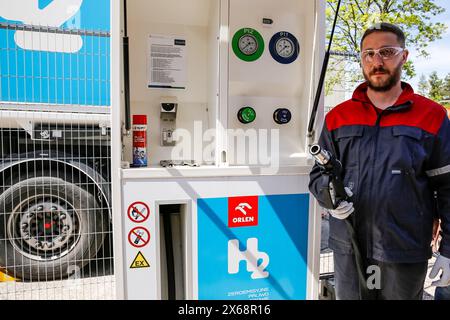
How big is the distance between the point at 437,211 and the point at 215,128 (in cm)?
128

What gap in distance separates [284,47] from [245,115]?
19.9 inches

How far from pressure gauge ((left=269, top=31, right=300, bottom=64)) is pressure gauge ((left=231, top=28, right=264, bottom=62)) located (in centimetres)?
8

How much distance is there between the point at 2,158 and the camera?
300cm

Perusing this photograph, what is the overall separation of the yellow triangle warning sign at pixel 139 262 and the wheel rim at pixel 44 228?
4.90 feet

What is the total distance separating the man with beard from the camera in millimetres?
1630

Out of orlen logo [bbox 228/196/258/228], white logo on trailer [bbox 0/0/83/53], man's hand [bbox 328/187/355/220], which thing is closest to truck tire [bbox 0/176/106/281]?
white logo on trailer [bbox 0/0/83/53]

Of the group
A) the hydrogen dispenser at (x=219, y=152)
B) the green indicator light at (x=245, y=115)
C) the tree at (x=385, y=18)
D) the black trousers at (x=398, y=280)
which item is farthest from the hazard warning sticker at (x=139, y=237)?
the tree at (x=385, y=18)

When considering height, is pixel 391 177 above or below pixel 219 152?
below

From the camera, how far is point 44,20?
8.32ft

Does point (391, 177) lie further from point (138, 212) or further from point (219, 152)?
point (138, 212)

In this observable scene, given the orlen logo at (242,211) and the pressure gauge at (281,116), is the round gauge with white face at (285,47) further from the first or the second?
the orlen logo at (242,211)

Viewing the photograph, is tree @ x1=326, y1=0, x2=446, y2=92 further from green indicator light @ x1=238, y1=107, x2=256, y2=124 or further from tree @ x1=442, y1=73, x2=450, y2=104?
green indicator light @ x1=238, y1=107, x2=256, y2=124

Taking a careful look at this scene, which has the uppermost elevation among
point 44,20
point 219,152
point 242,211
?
point 44,20

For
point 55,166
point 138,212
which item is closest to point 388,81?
point 138,212
